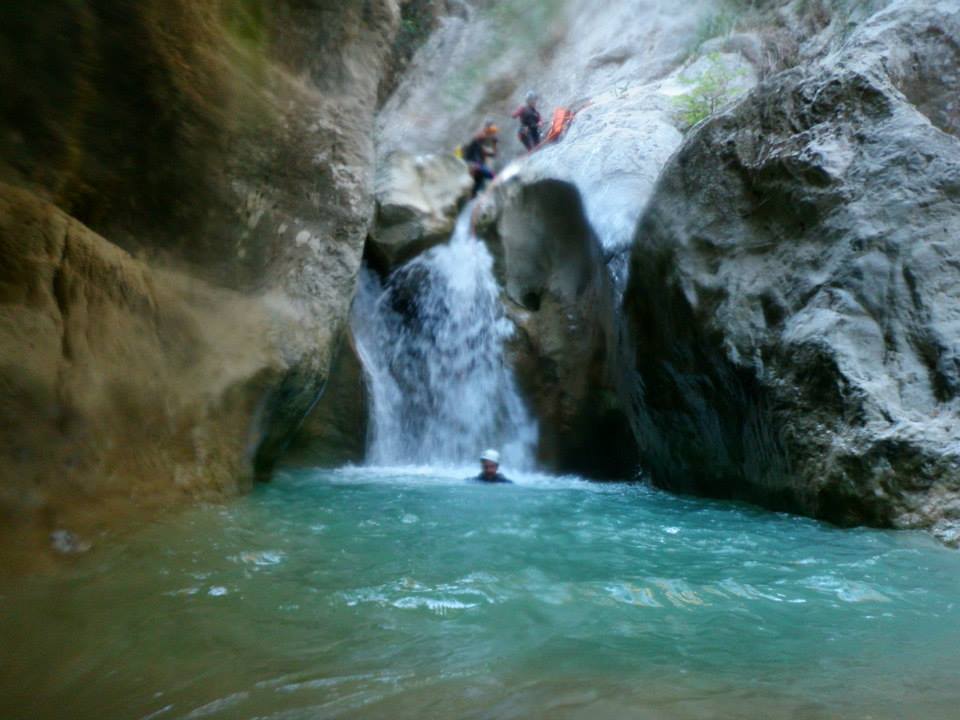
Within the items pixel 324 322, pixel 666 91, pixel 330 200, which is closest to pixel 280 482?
pixel 324 322

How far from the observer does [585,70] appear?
17172 millimetres

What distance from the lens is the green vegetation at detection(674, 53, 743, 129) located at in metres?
10.6

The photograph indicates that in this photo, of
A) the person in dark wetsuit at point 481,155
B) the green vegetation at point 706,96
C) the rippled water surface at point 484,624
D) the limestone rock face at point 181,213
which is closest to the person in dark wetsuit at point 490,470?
the limestone rock face at point 181,213

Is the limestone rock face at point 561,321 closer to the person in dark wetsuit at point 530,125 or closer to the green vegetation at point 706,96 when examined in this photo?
the green vegetation at point 706,96

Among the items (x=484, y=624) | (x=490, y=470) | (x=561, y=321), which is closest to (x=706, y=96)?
(x=561, y=321)

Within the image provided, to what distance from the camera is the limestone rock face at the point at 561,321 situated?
9.31m

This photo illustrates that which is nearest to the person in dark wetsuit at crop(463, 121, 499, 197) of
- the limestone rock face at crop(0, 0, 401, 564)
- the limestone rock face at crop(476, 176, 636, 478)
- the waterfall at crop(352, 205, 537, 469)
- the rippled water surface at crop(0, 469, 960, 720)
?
the waterfall at crop(352, 205, 537, 469)

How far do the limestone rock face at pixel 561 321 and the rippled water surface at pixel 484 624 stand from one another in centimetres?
434

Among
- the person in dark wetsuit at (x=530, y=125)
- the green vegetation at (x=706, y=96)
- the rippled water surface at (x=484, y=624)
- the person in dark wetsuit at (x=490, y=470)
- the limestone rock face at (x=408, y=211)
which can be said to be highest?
the person in dark wetsuit at (x=530, y=125)

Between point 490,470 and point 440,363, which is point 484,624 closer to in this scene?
point 490,470

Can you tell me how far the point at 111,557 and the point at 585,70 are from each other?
15650 mm

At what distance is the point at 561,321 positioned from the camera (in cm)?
1001

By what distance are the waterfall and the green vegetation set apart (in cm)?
321

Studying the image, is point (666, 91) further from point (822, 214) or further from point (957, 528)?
point (957, 528)
